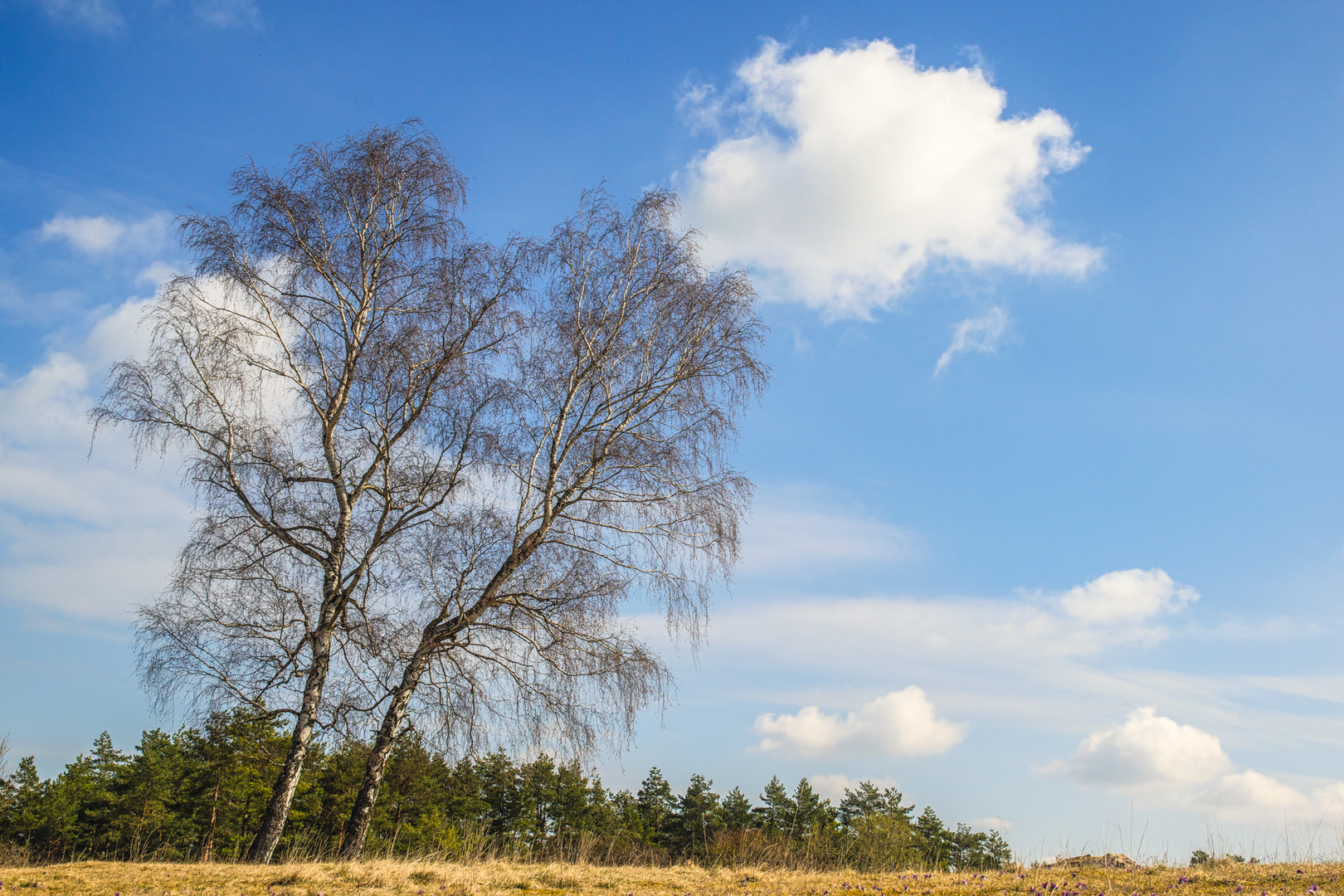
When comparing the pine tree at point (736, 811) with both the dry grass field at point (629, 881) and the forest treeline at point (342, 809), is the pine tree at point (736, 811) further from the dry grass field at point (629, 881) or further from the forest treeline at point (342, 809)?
the dry grass field at point (629, 881)

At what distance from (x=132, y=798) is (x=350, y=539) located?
39548 mm

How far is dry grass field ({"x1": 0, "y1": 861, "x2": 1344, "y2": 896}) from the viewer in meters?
7.50

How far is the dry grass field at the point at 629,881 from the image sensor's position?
750cm

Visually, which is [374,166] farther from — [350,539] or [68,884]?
[68,884]

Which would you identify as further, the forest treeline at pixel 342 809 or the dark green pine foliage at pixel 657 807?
the dark green pine foliage at pixel 657 807

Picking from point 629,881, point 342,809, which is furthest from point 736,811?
point 629,881

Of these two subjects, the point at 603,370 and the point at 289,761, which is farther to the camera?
the point at 603,370

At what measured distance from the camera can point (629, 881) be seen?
8836 millimetres

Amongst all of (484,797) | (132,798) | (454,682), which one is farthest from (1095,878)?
(484,797)

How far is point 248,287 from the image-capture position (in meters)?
13.4

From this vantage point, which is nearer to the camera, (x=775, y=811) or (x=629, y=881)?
(x=629, y=881)

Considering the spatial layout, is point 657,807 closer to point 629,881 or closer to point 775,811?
point 775,811

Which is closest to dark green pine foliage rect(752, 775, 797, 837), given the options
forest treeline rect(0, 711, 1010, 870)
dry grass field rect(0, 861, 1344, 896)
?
forest treeline rect(0, 711, 1010, 870)

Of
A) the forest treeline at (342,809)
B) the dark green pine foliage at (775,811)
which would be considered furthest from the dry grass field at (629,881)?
the dark green pine foliage at (775,811)
